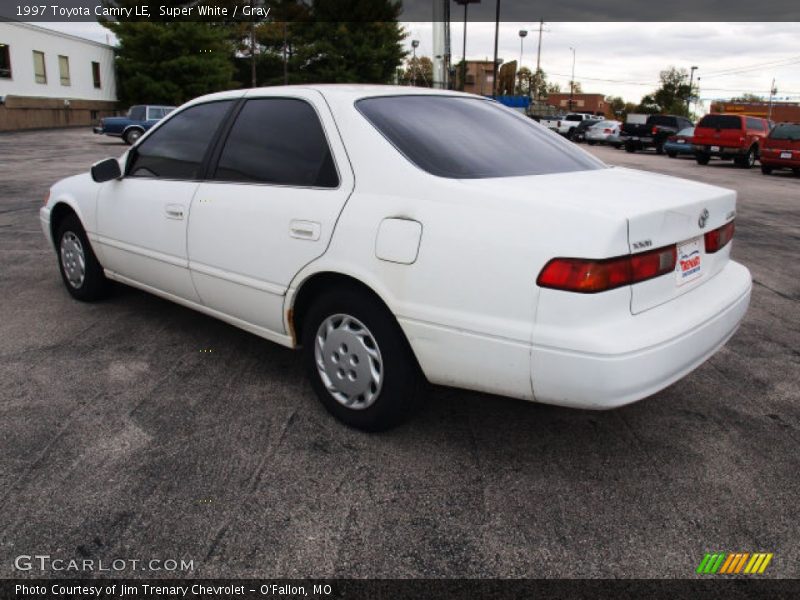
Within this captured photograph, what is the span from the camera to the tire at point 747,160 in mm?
22913

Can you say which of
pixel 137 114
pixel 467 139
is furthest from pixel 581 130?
pixel 467 139

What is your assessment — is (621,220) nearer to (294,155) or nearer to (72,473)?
(294,155)

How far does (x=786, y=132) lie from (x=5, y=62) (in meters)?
34.9

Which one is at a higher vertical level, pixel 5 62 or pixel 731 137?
pixel 5 62

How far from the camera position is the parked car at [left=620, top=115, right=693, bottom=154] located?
30531 millimetres

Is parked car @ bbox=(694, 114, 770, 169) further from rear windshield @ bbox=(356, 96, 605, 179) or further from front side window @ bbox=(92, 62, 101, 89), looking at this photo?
front side window @ bbox=(92, 62, 101, 89)

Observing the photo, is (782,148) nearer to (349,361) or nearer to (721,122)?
(721,122)

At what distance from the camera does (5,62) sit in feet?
112

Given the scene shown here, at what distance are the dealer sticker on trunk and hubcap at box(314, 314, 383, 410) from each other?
130 cm

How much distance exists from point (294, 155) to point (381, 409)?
1318 mm

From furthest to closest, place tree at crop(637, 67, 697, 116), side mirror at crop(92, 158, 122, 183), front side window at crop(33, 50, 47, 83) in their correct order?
tree at crop(637, 67, 697, 116) < front side window at crop(33, 50, 47, 83) < side mirror at crop(92, 158, 122, 183)

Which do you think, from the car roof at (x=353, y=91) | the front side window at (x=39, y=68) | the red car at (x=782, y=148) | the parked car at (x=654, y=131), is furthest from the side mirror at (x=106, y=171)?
the front side window at (x=39, y=68)

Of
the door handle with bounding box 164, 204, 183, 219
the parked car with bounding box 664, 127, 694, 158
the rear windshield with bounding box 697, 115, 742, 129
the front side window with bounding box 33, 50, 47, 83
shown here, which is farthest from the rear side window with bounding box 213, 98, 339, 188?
the front side window with bounding box 33, 50, 47, 83

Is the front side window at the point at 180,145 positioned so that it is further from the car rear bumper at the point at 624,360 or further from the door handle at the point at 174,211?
the car rear bumper at the point at 624,360
